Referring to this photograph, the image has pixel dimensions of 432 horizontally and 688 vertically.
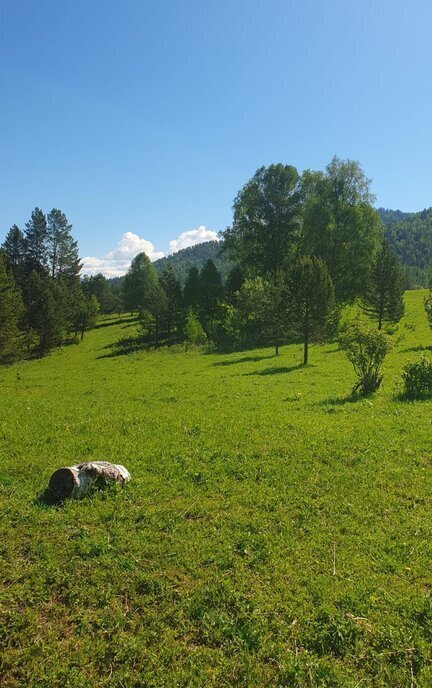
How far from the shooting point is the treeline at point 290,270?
34531mm

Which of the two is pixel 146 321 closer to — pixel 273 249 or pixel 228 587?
pixel 273 249

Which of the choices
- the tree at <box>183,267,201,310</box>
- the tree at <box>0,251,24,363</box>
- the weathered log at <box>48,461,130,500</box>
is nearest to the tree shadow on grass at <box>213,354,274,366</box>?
the tree at <box>0,251,24,363</box>

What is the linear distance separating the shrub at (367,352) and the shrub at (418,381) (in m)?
1.25

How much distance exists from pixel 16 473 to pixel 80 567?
476cm

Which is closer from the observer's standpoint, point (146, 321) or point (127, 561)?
point (127, 561)

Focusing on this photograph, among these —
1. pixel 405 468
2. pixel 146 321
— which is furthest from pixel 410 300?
pixel 405 468

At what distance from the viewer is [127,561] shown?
644 centimetres

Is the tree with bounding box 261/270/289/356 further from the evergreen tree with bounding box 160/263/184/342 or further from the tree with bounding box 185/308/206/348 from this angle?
the evergreen tree with bounding box 160/263/184/342

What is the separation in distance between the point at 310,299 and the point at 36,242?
57392mm

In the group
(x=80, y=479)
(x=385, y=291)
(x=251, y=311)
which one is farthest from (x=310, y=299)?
(x=80, y=479)

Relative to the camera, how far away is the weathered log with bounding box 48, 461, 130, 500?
8.52 m

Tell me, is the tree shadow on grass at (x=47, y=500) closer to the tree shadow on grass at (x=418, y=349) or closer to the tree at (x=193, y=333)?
the tree shadow on grass at (x=418, y=349)

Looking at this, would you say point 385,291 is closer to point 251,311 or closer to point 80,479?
point 251,311

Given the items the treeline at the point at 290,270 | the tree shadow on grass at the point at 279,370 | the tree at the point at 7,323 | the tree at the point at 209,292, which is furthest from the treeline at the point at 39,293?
the tree shadow on grass at the point at 279,370
